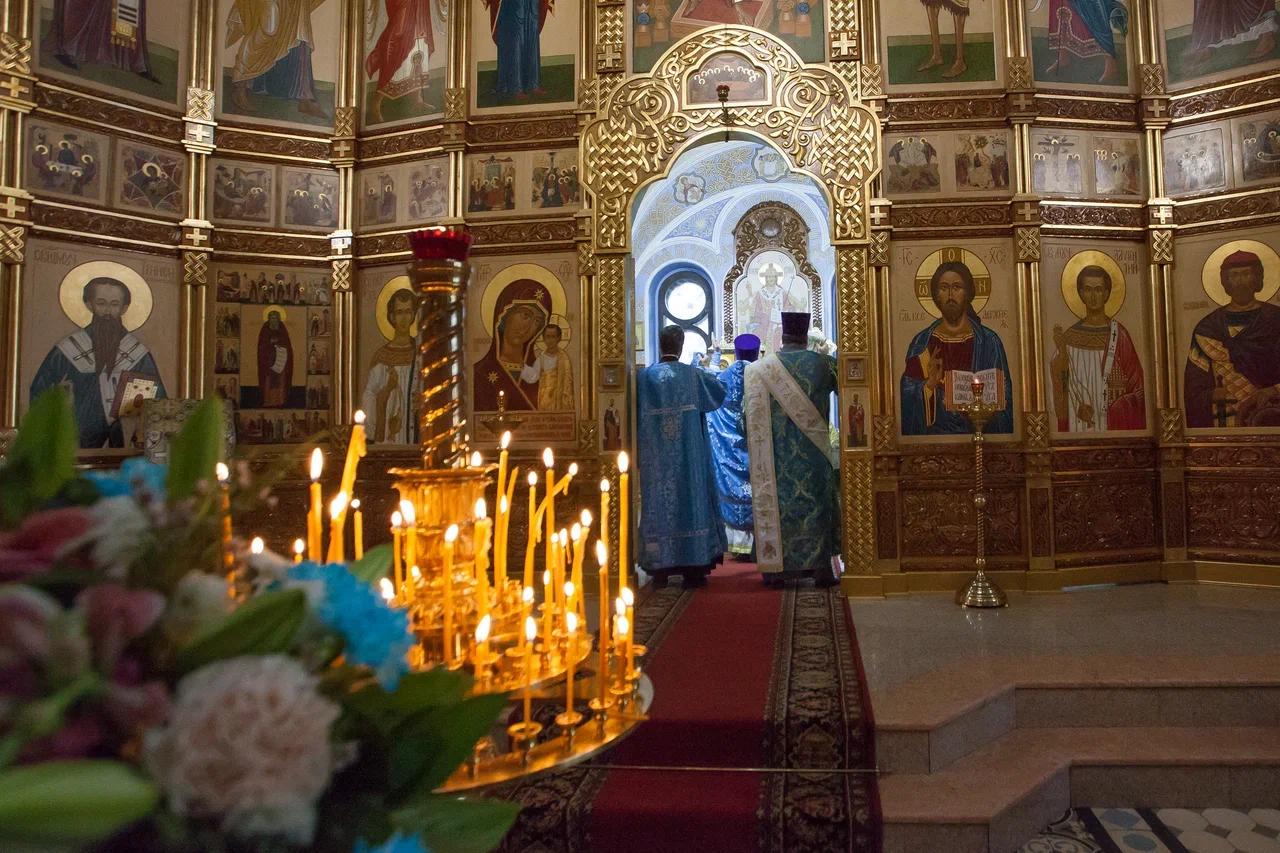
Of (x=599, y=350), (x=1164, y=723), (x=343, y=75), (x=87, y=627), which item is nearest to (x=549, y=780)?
(x=1164, y=723)

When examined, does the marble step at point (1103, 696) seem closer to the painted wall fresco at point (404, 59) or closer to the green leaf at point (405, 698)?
the green leaf at point (405, 698)

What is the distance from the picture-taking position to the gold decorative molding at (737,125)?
8.16m

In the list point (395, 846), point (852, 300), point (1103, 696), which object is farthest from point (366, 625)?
point (852, 300)

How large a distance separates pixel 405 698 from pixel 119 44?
9319 mm

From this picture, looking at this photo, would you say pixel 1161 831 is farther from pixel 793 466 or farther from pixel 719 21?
pixel 719 21

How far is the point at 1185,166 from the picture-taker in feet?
27.2

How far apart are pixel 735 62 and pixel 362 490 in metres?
5.54

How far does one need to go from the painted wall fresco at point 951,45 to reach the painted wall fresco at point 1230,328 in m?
2.62

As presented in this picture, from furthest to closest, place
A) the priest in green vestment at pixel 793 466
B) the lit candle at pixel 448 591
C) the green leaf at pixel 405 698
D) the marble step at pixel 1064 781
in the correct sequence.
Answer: the priest in green vestment at pixel 793 466 → the marble step at pixel 1064 781 → the lit candle at pixel 448 591 → the green leaf at pixel 405 698

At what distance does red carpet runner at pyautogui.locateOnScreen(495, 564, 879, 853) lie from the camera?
146 inches

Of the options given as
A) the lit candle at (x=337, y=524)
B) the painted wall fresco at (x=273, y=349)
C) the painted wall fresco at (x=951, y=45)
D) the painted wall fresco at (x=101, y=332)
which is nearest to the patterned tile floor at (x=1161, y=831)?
the lit candle at (x=337, y=524)

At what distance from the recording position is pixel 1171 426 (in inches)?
321

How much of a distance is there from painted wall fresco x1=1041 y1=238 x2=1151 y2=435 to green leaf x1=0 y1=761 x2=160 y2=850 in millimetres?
8626

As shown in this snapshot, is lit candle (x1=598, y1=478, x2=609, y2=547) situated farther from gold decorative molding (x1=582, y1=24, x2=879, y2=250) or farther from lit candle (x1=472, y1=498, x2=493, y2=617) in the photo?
gold decorative molding (x1=582, y1=24, x2=879, y2=250)
